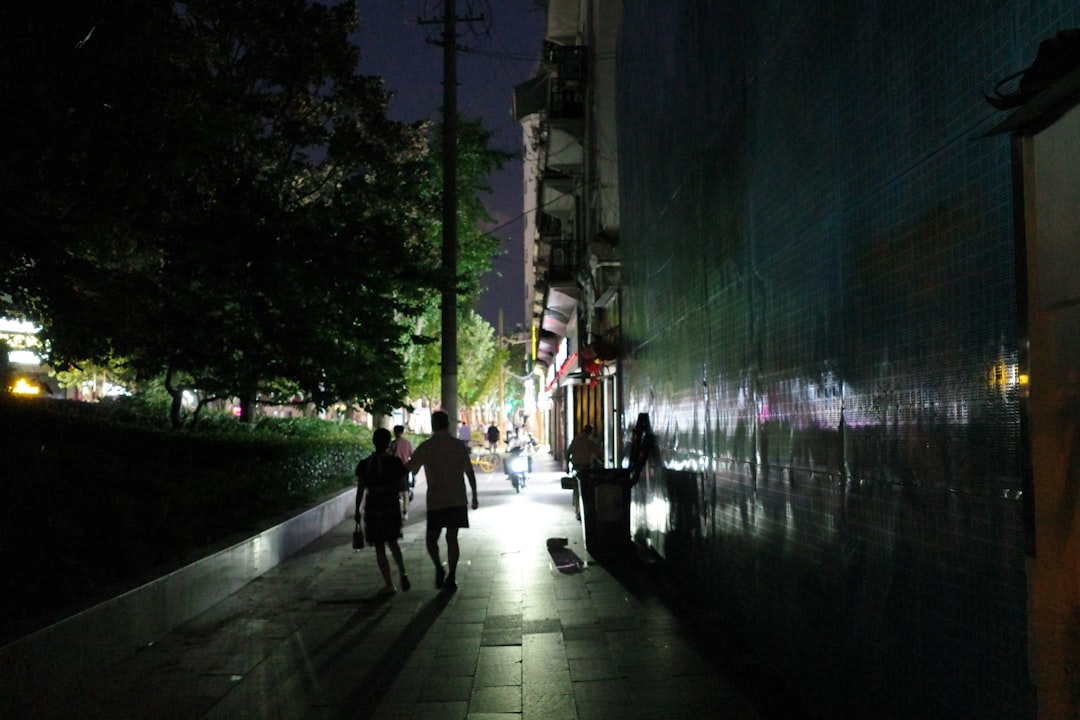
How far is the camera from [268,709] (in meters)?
5.97

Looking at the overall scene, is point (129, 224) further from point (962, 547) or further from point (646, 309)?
point (962, 547)

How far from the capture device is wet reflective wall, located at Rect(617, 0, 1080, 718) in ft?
12.0

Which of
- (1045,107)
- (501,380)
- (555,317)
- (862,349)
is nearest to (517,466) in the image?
(555,317)

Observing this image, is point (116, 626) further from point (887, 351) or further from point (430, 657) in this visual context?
point (887, 351)

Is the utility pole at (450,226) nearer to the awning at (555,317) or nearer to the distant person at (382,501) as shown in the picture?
the distant person at (382,501)

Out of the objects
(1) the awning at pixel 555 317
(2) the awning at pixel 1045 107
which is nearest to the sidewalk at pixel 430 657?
(2) the awning at pixel 1045 107

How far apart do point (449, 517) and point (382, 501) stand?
729 millimetres

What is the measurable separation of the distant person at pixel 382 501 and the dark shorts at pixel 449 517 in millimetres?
356

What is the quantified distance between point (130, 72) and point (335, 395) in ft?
22.5

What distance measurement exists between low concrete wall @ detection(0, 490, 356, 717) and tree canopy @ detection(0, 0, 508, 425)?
306 centimetres

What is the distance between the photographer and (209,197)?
13.0m

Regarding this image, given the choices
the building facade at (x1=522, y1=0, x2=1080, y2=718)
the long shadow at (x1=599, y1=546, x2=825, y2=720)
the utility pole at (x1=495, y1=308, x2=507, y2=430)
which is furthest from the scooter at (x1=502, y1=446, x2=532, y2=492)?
the utility pole at (x1=495, y1=308, x2=507, y2=430)

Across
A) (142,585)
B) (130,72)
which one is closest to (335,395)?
(130,72)

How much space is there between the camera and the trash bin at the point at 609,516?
1262cm
